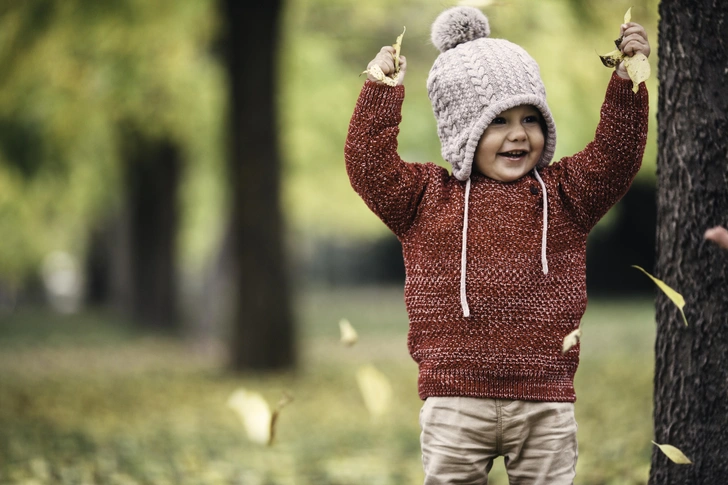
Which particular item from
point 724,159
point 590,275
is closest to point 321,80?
point 724,159

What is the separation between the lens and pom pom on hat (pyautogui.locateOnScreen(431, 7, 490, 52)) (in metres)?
2.80

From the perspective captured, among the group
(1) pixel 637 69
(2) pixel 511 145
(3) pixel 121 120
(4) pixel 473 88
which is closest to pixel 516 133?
(2) pixel 511 145

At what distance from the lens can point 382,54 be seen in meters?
2.71

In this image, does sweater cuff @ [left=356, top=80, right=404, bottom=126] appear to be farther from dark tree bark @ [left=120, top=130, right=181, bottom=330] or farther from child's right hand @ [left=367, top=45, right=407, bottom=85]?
dark tree bark @ [left=120, top=130, right=181, bottom=330]

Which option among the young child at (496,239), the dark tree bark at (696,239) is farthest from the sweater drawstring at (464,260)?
the dark tree bark at (696,239)

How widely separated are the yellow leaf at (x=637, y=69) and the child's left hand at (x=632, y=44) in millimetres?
33

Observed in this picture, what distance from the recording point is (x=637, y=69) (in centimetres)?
256

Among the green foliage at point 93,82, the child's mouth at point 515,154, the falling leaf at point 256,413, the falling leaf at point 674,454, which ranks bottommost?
the falling leaf at point 256,413

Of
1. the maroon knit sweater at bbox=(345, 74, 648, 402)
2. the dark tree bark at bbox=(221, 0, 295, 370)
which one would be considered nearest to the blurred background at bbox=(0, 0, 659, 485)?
the dark tree bark at bbox=(221, 0, 295, 370)

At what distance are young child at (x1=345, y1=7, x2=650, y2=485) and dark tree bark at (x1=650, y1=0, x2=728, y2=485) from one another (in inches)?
18.1

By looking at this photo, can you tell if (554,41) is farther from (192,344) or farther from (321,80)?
(192,344)

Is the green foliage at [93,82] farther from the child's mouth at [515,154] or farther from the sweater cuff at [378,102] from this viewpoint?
the child's mouth at [515,154]

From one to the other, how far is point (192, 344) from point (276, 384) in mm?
7523

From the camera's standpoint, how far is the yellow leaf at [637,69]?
100 inches
